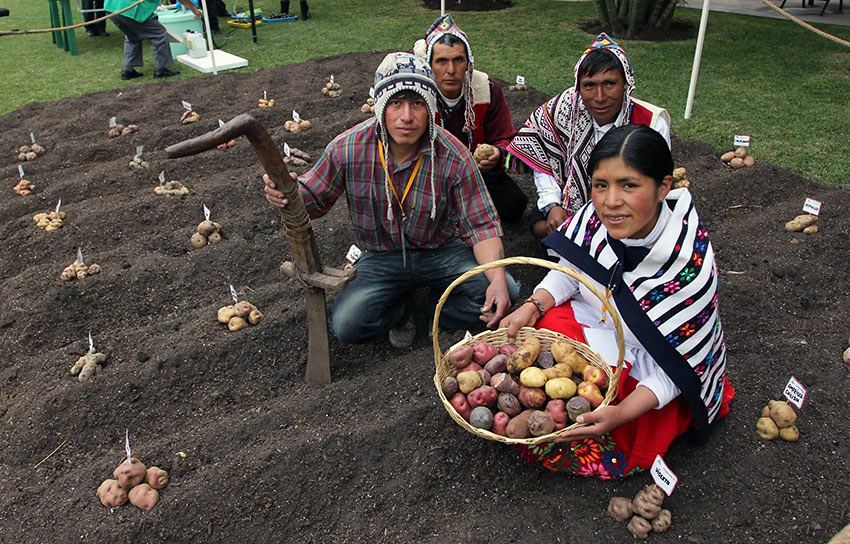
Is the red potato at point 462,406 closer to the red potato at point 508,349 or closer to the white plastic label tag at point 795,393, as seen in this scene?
the red potato at point 508,349

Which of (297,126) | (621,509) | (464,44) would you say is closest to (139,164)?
(297,126)

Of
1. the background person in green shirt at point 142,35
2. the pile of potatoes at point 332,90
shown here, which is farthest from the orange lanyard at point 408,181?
the background person in green shirt at point 142,35

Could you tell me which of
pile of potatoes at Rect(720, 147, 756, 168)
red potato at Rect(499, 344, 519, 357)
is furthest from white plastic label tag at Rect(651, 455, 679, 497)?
pile of potatoes at Rect(720, 147, 756, 168)

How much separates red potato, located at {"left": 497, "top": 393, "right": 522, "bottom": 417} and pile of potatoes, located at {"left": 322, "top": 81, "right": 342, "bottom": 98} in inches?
183

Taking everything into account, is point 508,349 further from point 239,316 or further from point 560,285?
point 239,316

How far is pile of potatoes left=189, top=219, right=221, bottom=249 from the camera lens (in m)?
3.82

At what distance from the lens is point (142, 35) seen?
748cm

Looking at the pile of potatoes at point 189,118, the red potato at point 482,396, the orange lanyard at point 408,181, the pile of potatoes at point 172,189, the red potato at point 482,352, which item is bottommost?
the pile of potatoes at point 172,189

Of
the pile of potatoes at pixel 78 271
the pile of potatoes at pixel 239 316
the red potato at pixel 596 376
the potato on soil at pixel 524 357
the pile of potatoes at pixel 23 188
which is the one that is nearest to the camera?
the red potato at pixel 596 376

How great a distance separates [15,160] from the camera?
514cm

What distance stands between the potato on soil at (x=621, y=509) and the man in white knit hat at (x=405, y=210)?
76 cm

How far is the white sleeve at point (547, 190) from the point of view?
3.32 m

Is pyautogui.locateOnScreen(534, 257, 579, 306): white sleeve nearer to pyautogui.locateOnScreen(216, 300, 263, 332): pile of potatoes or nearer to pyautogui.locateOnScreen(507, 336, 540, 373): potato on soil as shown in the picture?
pyautogui.locateOnScreen(507, 336, 540, 373): potato on soil

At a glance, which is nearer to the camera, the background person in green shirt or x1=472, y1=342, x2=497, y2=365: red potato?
x1=472, y1=342, x2=497, y2=365: red potato
